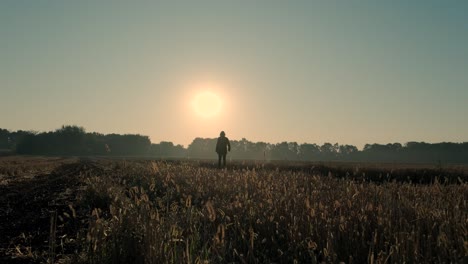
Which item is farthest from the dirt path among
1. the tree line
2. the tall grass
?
the tree line

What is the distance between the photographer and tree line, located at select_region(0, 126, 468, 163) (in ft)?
424

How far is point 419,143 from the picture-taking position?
140m

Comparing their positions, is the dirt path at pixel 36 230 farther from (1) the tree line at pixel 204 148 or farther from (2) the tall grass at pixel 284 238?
(1) the tree line at pixel 204 148

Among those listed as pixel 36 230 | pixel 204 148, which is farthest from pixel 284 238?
pixel 204 148

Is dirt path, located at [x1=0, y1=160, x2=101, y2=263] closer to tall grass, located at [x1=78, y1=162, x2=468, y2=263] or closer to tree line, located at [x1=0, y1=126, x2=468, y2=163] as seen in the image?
tall grass, located at [x1=78, y1=162, x2=468, y2=263]

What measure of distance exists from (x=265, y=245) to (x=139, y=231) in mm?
1244

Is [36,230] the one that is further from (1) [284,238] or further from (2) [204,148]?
(2) [204,148]

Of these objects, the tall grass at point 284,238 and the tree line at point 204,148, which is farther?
the tree line at point 204,148

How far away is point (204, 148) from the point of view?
6531 inches

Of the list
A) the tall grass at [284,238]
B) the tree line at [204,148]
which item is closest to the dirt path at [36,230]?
the tall grass at [284,238]

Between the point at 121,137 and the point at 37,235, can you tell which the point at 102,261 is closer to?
the point at 37,235

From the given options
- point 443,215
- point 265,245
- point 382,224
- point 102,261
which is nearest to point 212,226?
point 265,245

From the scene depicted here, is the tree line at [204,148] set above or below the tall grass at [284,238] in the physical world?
above

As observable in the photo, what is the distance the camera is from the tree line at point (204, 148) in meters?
129
